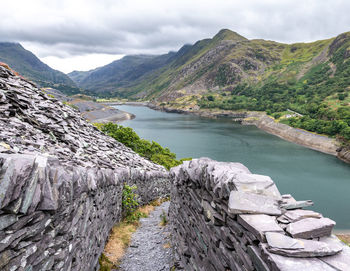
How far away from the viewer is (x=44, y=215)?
3699 millimetres

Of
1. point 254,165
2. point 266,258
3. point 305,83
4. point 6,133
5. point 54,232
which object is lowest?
point 254,165

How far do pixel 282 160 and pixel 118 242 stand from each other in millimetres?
57200

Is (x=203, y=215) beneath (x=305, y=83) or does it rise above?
beneath

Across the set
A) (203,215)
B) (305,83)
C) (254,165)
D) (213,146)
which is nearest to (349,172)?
(254,165)

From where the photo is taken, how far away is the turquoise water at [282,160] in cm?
3803

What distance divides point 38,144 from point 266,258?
6253 mm

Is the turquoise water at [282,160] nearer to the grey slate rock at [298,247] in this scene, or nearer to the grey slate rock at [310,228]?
the grey slate rock at [310,228]

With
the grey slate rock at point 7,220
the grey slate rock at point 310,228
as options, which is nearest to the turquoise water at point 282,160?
the grey slate rock at point 310,228

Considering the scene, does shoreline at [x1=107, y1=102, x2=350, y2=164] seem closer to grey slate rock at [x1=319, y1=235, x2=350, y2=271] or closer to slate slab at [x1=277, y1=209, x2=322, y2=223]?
slate slab at [x1=277, y1=209, x2=322, y2=223]

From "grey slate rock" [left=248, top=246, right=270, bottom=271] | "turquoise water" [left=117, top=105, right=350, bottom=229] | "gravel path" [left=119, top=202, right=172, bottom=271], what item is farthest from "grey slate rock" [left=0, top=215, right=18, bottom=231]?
"turquoise water" [left=117, top=105, right=350, bottom=229]

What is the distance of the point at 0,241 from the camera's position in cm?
284

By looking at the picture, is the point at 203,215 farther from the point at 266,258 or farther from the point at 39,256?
the point at 39,256

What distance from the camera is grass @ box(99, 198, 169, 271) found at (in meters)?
8.38

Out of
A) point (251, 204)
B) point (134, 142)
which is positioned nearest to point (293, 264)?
point (251, 204)
